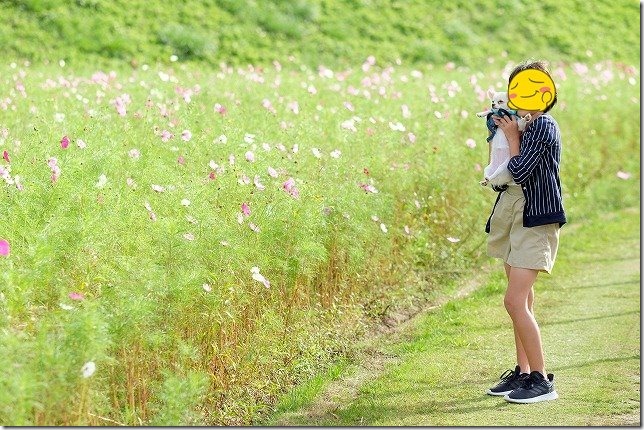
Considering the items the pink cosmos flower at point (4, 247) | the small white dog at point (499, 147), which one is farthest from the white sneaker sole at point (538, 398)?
the pink cosmos flower at point (4, 247)

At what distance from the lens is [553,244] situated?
515cm

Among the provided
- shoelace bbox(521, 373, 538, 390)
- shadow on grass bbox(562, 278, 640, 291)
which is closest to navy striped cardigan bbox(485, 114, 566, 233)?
shoelace bbox(521, 373, 538, 390)

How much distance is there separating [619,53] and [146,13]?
30.4 feet

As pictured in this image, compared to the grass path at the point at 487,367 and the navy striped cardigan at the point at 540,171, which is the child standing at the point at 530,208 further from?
the grass path at the point at 487,367

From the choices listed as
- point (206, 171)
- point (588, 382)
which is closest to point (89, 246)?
point (206, 171)

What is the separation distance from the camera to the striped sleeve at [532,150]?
500 cm

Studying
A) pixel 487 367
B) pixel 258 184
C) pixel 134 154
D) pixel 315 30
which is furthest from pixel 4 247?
pixel 315 30

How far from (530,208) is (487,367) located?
1085 mm

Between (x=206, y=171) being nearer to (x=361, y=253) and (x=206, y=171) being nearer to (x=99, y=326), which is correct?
(x=361, y=253)

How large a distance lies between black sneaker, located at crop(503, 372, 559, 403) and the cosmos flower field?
3.39ft

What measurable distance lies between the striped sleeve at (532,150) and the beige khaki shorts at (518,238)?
0.18m

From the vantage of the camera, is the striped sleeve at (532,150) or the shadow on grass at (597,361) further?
the shadow on grass at (597,361)

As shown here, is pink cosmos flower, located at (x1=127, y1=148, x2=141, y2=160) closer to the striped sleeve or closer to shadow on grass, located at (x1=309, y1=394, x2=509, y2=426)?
shadow on grass, located at (x1=309, y1=394, x2=509, y2=426)

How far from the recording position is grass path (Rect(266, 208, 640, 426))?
198 inches
